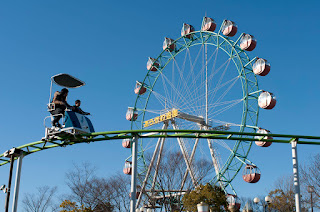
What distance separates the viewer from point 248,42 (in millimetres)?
28047

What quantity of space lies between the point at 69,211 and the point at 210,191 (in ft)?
35.2

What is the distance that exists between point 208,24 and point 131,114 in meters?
9.76

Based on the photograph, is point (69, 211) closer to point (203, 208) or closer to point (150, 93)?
point (150, 93)

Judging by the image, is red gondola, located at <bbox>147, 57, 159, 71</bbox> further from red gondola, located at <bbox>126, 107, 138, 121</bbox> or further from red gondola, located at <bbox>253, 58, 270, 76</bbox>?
red gondola, located at <bbox>253, 58, 270, 76</bbox>

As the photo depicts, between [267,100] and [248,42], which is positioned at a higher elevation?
[248,42]

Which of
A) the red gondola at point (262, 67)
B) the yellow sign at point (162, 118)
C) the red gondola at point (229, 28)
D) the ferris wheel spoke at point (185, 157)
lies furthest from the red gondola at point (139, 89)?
the red gondola at point (262, 67)

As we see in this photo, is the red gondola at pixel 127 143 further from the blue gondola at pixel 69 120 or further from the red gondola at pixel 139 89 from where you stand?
the blue gondola at pixel 69 120

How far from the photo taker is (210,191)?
27984mm

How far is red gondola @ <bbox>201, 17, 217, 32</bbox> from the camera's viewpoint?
1222 inches

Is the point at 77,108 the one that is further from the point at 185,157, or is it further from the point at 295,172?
the point at 185,157

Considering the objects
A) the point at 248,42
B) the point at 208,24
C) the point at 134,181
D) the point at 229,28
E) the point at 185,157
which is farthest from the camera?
the point at 185,157

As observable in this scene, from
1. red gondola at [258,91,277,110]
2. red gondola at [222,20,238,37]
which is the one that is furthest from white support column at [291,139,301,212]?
red gondola at [222,20,238,37]

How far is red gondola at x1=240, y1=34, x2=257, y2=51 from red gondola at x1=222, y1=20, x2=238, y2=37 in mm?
997

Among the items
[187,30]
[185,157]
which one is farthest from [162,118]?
[187,30]
